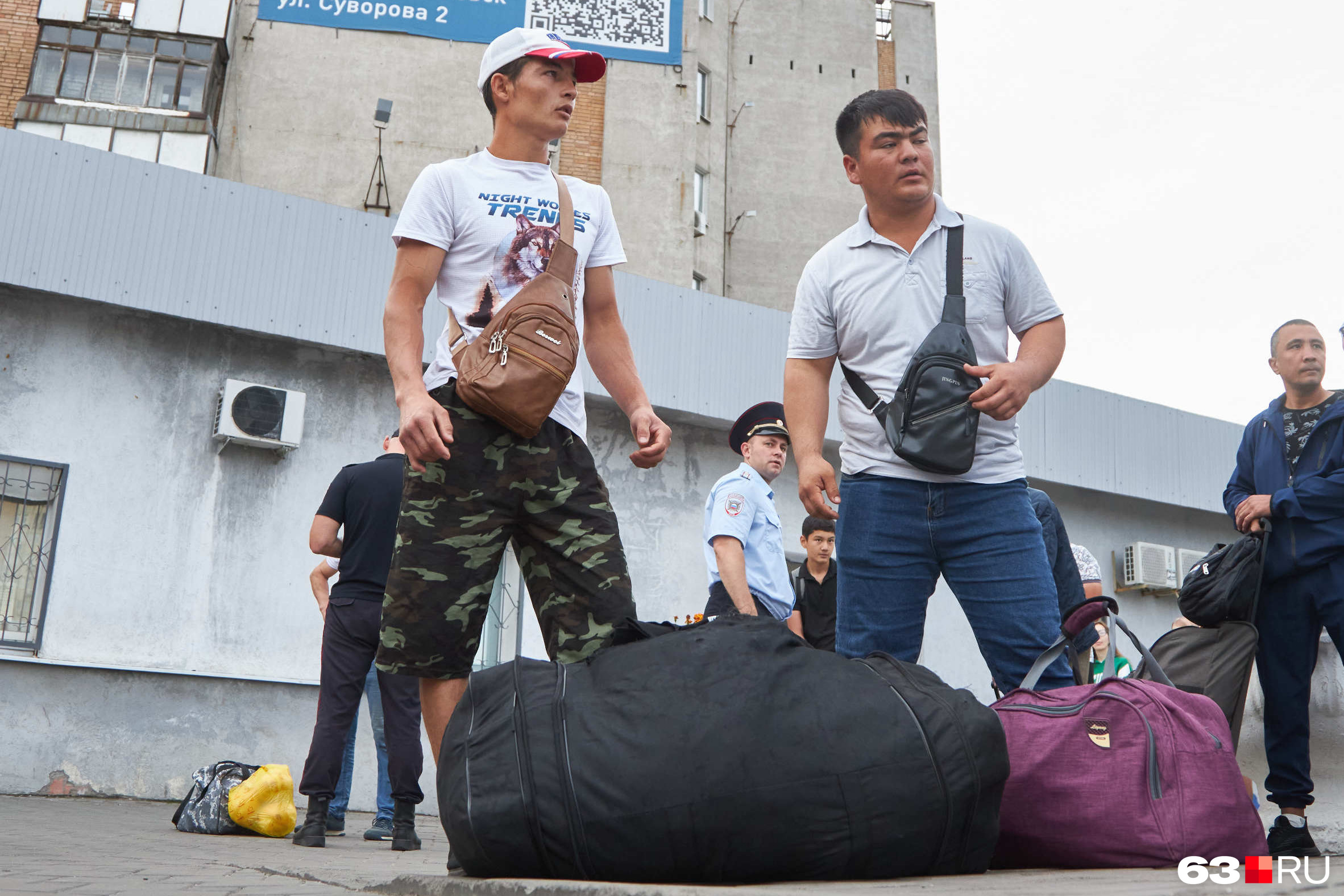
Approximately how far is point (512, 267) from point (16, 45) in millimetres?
28152

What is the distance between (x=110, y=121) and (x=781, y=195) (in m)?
17.7

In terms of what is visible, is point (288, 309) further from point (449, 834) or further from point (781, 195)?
point (781, 195)

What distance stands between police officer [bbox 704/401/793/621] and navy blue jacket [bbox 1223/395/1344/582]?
1.93 metres

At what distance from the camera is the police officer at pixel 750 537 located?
17.6ft

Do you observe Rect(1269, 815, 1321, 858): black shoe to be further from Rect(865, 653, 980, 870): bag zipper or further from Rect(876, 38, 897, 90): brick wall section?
Rect(876, 38, 897, 90): brick wall section

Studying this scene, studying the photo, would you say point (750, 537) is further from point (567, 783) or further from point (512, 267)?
point (567, 783)

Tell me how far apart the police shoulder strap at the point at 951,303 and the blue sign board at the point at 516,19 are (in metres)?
24.2

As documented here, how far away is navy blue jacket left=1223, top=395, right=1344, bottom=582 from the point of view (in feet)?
13.7

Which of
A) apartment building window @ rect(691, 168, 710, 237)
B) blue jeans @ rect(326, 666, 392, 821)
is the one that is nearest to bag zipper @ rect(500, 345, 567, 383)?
blue jeans @ rect(326, 666, 392, 821)

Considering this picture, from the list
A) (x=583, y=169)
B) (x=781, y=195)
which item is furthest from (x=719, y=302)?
(x=781, y=195)

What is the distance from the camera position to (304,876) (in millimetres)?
3051

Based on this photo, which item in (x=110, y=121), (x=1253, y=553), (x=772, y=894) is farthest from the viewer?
(x=110, y=121)

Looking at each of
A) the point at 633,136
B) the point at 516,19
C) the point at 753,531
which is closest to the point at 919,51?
the point at 633,136

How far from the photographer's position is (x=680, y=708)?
2.34 metres
